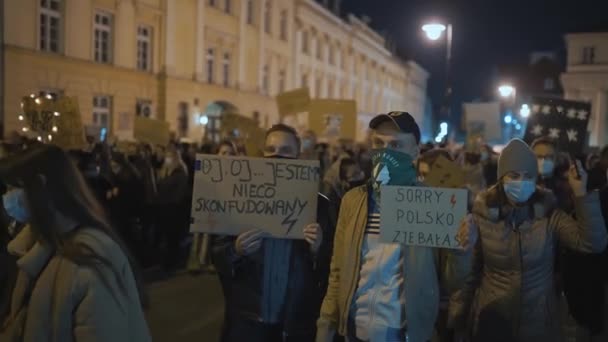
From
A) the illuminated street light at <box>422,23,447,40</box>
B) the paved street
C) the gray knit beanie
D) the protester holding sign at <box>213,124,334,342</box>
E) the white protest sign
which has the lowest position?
the paved street

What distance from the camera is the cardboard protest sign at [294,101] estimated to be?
1634 centimetres

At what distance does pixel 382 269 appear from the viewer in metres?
3.57

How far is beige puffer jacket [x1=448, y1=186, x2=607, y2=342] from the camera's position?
4117 mm

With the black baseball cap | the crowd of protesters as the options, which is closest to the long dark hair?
the crowd of protesters

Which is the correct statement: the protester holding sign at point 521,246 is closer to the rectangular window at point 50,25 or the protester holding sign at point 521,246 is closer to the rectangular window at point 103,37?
the rectangular window at point 50,25

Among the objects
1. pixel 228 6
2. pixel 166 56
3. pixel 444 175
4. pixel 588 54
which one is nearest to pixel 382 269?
pixel 444 175

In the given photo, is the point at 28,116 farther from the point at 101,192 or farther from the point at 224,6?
the point at 224,6

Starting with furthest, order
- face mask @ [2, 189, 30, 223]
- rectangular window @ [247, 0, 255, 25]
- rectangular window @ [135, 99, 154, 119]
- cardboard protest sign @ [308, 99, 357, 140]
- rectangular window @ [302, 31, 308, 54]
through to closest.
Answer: rectangular window @ [302, 31, 308, 54] < rectangular window @ [247, 0, 255, 25] < rectangular window @ [135, 99, 154, 119] < cardboard protest sign @ [308, 99, 357, 140] < face mask @ [2, 189, 30, 223]

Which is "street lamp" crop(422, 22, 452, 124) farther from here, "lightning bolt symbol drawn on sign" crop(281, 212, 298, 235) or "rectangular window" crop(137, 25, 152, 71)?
"lightning bolt symbol drawn on sign" crop(281, 212, 298, 235)

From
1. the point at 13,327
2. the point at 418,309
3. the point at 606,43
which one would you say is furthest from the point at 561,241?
the point at 606,43

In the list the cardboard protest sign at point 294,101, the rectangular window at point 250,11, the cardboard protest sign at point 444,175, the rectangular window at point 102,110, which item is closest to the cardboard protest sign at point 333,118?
the cardboard protest sign at point 294,101

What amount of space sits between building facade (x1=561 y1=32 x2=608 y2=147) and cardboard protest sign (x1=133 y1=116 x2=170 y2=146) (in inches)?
1963

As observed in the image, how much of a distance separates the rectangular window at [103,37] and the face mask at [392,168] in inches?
920

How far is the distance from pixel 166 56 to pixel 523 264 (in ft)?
87.1
